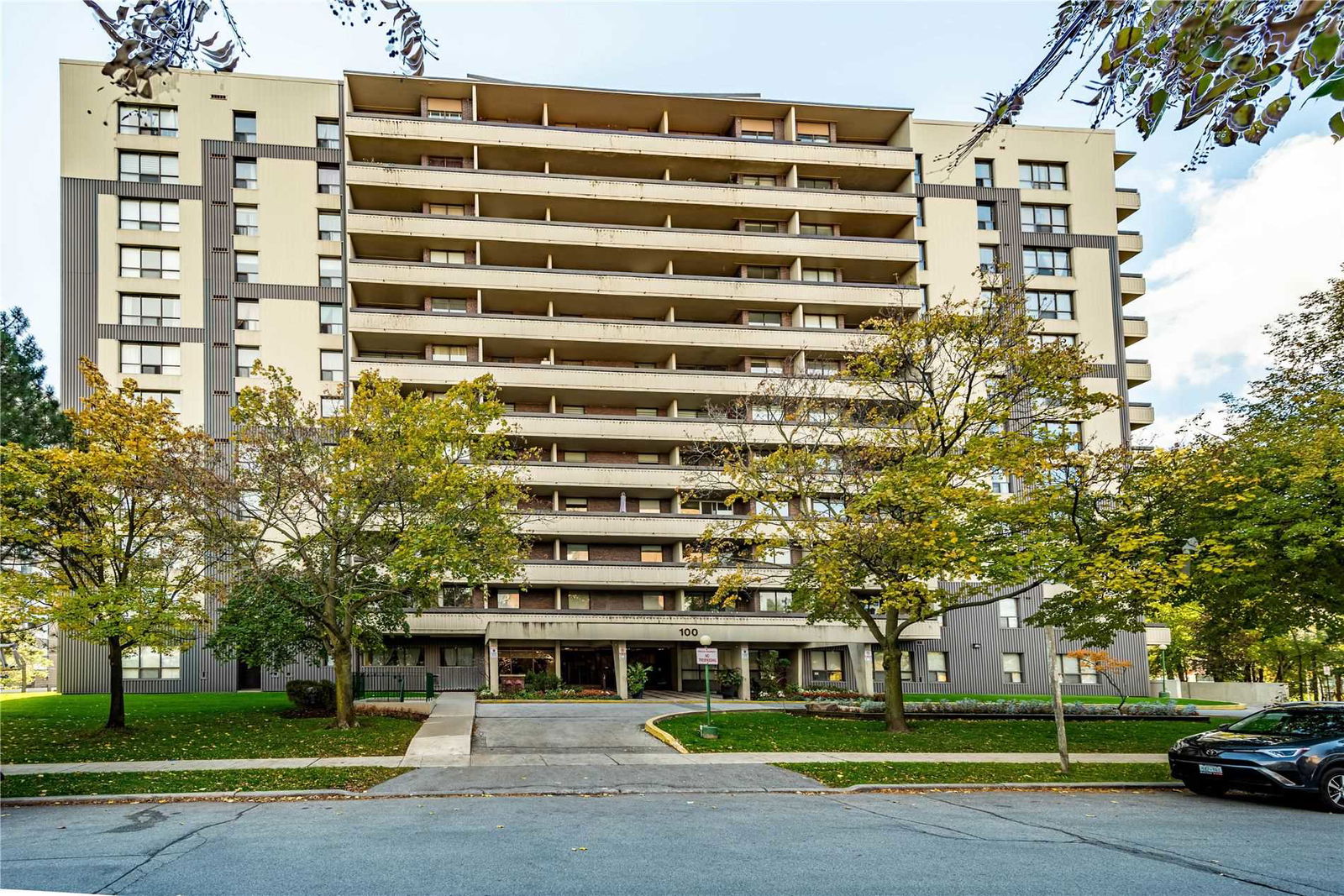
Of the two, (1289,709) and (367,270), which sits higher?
(367,270)

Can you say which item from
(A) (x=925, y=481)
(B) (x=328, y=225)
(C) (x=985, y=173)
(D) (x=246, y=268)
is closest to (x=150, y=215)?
(D) (x=246, y=268)

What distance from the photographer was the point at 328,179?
158 feet

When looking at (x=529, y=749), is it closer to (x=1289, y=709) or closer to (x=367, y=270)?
(x=1289, y=709)

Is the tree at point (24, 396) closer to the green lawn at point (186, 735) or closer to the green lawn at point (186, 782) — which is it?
the green lawn at point (186, 735)

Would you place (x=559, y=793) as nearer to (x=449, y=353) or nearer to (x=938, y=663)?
(x=449, y=353)

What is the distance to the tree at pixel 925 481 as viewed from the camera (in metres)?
23.9

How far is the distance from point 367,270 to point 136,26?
43.9m

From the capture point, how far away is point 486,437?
26.5 meters

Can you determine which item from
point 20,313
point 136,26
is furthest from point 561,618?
point 136,26

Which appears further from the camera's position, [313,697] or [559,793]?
[313,697]

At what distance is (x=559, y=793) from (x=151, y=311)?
38.5 m

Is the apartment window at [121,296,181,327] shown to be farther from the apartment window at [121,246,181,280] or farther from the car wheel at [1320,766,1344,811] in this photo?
the car wheel at [1320,766,1344,811]

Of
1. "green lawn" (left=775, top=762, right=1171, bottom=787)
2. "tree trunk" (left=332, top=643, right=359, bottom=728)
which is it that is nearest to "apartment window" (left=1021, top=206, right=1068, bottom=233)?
"green lawn" (left=775, top=762, right=1171, bottom=787)

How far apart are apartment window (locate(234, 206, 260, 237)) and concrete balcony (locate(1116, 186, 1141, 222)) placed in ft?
150
